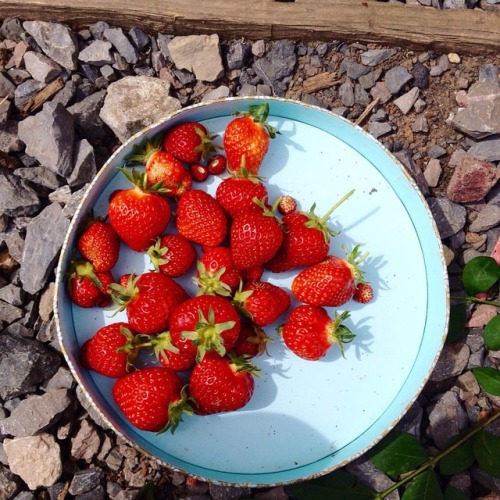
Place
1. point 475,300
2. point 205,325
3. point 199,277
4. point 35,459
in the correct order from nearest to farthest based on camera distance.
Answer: point 205,325 → point 199,277 → point 35,459 → point 475,300

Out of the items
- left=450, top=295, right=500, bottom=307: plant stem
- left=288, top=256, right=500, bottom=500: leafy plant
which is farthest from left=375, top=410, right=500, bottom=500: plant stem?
left=450, top=295, right=500, bottom=307: plant stem

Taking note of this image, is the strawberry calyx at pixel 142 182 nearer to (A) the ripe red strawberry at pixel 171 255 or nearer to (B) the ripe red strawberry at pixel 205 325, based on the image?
(A) the ripe red strawberry at pixel 171 255

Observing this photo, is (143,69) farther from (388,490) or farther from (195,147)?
(388,490)

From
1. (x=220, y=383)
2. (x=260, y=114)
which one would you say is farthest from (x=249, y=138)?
(x=220, y=383)

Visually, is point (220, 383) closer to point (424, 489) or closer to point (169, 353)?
point (169, 353)

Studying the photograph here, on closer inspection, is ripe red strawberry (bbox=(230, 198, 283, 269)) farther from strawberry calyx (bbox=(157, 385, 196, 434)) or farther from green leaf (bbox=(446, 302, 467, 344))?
green leaf (bbox=(446, 302, 467, 344))

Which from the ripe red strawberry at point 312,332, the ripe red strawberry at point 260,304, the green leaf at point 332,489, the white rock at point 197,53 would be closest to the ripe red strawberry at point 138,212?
the ripe red strawberry at point 260,304

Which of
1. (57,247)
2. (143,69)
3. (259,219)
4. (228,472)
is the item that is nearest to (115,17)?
(143,69)

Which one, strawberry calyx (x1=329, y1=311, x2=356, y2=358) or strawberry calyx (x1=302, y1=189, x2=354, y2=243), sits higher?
strawberry calyx (x1=302, y1=189, x2=354, y2=243)
